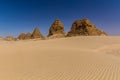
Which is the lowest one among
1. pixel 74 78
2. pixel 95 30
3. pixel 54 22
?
pixel 74 78

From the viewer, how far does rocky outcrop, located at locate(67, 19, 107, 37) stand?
51531 millimetres

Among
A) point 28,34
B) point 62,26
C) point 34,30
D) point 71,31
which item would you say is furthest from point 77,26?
point 28,34

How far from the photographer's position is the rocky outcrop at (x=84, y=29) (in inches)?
2029

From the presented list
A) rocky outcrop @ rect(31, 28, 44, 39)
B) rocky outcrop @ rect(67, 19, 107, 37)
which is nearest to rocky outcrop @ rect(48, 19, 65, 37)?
rocky outcrop @ rect(31, 28, 44, 39)

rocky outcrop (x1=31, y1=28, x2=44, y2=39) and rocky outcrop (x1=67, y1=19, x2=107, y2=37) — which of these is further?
rocky outcrop (x1=31, y1=28, x2=44, y2=39)

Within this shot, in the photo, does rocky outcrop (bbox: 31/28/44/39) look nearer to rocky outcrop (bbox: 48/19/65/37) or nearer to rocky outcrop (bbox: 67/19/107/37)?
rocky outcrop (bbox: 48/19/65/37)

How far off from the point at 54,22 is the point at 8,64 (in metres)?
72.9

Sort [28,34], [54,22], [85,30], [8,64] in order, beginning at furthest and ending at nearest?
[28,34] < [54,22] < [85,30] < [8,64]

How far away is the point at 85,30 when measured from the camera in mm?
52250

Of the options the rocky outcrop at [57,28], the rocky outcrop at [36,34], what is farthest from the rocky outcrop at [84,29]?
the rocky outcrop at [36,34]

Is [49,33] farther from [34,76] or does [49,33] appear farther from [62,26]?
[34,76]

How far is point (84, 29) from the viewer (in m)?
52.7

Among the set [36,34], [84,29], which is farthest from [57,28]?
[84,29]

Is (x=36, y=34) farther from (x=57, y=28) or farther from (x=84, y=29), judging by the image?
(x=84, y=29)
